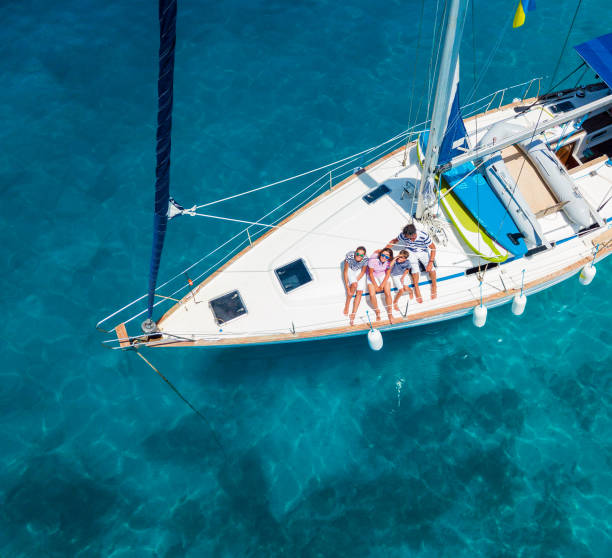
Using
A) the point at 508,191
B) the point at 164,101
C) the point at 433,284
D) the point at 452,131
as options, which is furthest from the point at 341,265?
the point at 164,101

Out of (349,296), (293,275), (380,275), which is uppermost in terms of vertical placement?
(293,275)

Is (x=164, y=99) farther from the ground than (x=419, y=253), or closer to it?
farther from the ground

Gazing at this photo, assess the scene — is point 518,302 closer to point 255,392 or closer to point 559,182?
point 559,182

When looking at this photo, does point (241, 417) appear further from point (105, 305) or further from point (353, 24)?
point (353, 24)

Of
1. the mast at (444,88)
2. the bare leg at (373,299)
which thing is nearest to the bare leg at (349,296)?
the bare leg at (373,299)

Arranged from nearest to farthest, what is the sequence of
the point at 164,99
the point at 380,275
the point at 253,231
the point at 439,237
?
1. the point at 164,99
2. the point at 380,275
3. the point at 439,237
4. the point at 253,231

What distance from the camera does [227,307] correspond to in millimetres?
13578

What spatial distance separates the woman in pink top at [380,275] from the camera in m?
13.3

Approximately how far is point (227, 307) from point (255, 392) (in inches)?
108

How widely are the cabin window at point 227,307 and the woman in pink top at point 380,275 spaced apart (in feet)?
10.3

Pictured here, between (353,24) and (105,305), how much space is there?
49.8 ft

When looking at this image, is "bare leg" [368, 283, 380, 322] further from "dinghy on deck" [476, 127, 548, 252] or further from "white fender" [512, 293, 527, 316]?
"dinghy on deck" [476, 127, 548, 252]

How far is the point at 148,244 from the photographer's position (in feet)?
57.5

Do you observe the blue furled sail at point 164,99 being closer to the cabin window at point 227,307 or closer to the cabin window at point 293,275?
the cabin window at point 227,307
